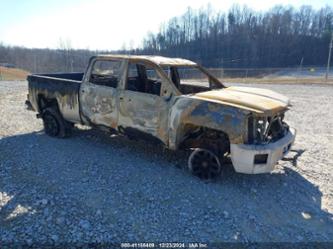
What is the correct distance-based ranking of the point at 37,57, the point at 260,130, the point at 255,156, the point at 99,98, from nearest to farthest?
the point at 255,156 → the point at 260,130 → the point at 99,98 → the point at 37,57

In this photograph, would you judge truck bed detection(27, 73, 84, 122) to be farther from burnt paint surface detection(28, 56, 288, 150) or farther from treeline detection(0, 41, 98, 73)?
treeline detection(0, 41, 98, 73)

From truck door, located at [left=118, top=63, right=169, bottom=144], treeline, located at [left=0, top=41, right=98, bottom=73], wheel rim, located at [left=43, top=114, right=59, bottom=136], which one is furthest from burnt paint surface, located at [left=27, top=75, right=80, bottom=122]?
treeline, located at [left=0, top=41, right=98, bottom=73]

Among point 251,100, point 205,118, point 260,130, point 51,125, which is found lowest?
point 51,125

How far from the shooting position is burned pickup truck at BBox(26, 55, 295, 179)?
3.93 m

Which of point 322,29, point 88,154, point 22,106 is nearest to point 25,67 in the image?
point 22,106

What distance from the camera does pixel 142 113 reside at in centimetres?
487

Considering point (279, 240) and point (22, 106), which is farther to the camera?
point (22, 106)

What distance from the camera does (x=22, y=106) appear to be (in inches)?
418

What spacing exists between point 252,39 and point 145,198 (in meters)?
91.0

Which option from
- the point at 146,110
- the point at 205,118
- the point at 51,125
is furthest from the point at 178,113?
the point at 51,125

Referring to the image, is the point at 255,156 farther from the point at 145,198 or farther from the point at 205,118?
the point at 145,198

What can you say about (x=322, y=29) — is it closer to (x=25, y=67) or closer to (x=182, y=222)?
(x=25, y=67)

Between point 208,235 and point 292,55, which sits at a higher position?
point 292,55

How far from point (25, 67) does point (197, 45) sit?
51.5 metres
